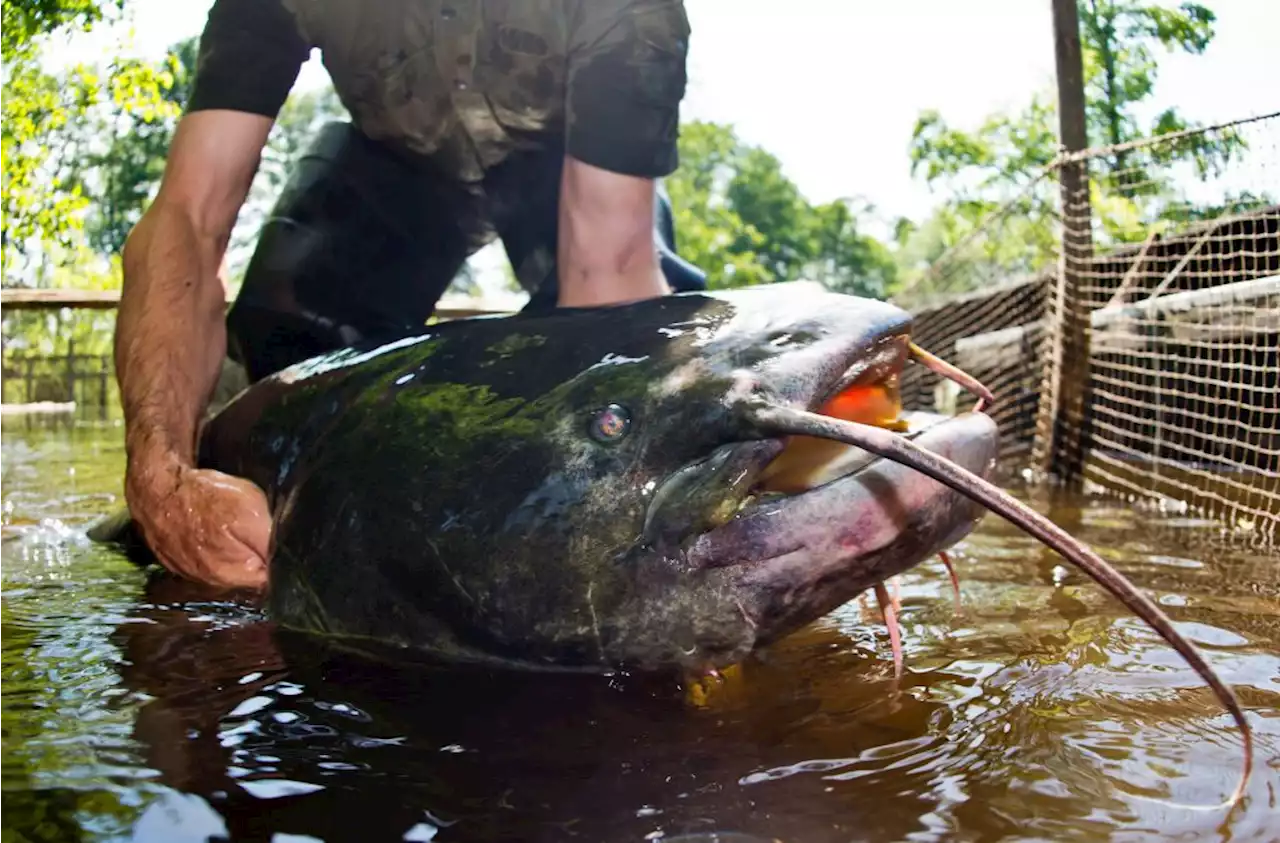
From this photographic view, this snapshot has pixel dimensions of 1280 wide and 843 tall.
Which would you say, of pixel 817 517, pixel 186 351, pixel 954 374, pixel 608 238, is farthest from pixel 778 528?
pixel 186 351

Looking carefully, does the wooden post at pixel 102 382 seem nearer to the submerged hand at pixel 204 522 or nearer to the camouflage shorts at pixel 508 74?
the camouflage shorts at pixel 508 74

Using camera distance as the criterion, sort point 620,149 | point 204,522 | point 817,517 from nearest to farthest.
→ 1. point 817,517
2. point 204,522
3. point 620,149

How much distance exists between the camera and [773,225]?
50.0 m

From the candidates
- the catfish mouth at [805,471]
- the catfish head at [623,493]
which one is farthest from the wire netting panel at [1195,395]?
the catfish head at [623,493]

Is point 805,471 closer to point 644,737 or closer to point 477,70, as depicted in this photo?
point 644,737

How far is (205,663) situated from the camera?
1.79m

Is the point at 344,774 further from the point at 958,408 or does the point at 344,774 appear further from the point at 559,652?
the point at 958,408

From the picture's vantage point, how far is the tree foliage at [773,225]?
135ft

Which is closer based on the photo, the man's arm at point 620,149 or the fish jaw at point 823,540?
the fish jaw at point 823,540

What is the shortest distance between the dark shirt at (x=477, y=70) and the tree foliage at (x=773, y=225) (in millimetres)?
36480

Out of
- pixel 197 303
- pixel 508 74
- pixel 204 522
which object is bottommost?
pixel 204 522

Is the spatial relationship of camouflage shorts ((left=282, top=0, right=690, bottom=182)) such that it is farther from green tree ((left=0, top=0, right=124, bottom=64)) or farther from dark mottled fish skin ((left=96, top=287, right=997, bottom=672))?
green tree ((left=0, top=0, right=124, bottom=64))

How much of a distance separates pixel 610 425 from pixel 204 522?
0.99 meters

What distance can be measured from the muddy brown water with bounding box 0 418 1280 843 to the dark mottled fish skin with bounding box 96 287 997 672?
10cm
